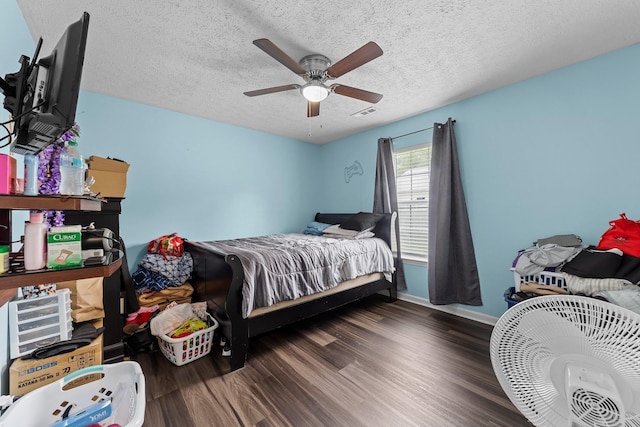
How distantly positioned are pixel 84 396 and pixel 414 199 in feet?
10.8

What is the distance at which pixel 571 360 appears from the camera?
0.77 metres

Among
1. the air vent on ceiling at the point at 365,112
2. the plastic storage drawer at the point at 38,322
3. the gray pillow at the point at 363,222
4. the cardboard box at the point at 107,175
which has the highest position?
the air vent on ceiling at the point at 365,112

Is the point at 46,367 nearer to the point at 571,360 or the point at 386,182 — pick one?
the point at 571,360

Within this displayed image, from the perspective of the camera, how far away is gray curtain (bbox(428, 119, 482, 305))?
104 inches

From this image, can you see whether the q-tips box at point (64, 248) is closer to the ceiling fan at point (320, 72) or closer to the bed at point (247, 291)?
the bed at point (247, 291)

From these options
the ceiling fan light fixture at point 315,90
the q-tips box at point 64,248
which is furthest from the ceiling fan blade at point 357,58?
the q-tips box at point 64,248

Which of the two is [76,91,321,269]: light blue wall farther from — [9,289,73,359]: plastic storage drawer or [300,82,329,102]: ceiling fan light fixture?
[300,82,329,102]: ceiling fan light fixture

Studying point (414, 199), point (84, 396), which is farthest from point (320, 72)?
point (84, 396)

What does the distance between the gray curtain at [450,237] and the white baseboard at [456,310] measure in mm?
125

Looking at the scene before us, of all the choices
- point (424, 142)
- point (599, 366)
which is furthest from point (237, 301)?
point (424, 142)

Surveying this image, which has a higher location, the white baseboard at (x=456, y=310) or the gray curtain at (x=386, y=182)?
the gray curtain at (x=386, y=182)

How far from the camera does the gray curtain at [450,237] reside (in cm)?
264

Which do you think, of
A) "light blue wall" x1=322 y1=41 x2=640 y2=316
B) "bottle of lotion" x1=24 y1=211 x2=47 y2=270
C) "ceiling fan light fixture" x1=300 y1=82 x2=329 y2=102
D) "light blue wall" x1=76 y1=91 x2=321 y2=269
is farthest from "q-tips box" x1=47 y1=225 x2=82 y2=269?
"light blue wall" x1=322 y1=41 x2=640 y2=316

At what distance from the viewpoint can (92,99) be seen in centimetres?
244
